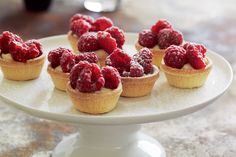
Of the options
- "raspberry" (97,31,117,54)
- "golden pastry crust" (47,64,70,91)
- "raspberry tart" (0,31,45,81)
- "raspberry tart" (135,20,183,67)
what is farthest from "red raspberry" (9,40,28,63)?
"raspberry tart" (135,20,183,67)

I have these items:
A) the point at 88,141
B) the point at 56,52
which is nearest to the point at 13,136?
the point at 88,141

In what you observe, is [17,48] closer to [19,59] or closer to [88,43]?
[19,59]

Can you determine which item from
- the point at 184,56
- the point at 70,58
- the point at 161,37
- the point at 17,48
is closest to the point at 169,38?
the point at 161,37

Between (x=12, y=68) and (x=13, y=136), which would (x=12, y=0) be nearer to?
(x=13, y=136)

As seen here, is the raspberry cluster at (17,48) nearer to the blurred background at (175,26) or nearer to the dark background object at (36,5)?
the blurred background at (175,26)

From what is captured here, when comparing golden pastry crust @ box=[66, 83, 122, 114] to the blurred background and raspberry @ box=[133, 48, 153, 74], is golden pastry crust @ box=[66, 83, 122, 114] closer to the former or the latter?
raspberry @ box=[133, 48, 153, 74]

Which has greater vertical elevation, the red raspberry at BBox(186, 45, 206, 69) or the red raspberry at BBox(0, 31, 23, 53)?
the red raspberry at BBox(186, 45, 206, 69)
